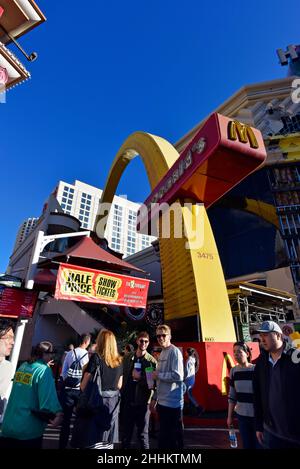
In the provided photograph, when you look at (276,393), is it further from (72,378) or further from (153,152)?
(153,152)

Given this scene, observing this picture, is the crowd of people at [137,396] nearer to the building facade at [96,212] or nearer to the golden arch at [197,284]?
the golden arch at [197,284]

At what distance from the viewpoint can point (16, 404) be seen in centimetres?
254

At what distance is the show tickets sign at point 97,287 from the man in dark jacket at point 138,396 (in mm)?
2053

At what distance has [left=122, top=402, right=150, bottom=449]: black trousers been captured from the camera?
3.72 metres

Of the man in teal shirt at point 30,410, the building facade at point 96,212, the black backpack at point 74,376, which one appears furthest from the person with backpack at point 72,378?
the building facade at point 96,212

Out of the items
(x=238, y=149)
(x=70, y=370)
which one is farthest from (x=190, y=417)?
(x=238, y=149)

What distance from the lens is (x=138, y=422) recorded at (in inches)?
148

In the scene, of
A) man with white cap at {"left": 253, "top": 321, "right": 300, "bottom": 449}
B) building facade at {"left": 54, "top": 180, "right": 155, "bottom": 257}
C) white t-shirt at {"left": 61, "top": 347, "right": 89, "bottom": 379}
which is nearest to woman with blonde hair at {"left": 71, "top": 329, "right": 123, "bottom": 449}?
man with white cap at {"left": 253, "top": 321, "right": 300, "bottom": 449}

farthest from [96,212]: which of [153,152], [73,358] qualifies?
[73,358]

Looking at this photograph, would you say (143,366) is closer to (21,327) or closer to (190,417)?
(21,327)

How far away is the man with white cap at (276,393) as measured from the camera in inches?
91.7

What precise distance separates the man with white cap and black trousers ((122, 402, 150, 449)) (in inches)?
69.5

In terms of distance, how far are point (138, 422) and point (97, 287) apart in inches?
115
